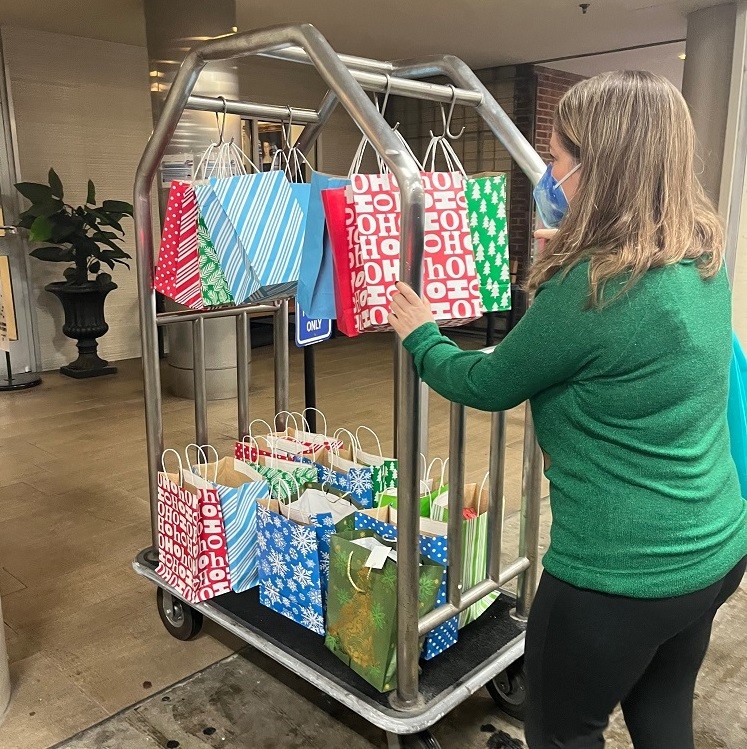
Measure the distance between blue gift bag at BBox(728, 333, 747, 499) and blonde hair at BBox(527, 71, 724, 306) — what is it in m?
0.27

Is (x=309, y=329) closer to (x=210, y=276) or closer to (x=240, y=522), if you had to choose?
(x=210, y=276)

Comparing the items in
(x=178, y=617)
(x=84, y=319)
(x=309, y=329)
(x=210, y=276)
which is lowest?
(x=178, y=617)

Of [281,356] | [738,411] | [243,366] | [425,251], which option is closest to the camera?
[738,411]

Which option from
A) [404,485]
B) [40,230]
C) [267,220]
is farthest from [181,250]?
[40,230]

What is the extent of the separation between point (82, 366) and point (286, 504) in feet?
14.8

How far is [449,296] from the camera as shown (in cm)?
164

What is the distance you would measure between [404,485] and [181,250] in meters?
0.91

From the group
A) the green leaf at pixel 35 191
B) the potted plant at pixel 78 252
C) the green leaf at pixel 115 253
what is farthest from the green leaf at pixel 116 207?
the green leaf at pixel 35 191

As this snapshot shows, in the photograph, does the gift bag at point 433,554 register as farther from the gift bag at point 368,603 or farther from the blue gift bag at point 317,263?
the blue gift bag at point 317,263

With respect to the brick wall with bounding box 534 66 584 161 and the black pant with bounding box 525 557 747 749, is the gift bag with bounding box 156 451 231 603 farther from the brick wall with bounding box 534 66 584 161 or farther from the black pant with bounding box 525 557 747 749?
the brick wall with bounding box 534 66 584 161

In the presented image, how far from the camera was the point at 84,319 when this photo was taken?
5.88m

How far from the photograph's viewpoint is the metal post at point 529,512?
187cm

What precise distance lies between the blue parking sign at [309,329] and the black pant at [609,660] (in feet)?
4.10

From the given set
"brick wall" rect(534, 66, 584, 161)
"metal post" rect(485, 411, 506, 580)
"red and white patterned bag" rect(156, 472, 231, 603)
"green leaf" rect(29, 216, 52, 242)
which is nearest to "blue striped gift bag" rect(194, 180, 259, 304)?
"red and white patterned bag" rect(156, 472, 231, 603)
